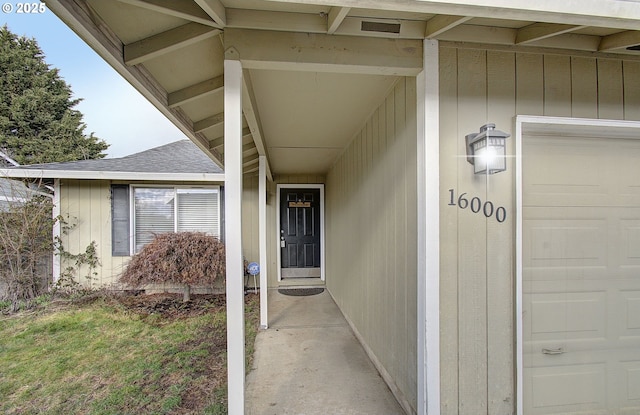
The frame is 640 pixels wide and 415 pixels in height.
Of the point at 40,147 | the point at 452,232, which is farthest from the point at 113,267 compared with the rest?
the point at 40,147

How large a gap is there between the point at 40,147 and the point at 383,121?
18.8m

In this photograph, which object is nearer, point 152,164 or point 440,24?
point 440,24

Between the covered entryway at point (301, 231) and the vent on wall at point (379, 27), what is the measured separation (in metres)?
4.75

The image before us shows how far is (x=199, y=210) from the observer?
569 centimetres

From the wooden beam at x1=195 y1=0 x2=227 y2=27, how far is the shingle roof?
175 inches

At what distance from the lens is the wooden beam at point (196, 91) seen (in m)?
2.13

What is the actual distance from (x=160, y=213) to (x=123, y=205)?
0.66m

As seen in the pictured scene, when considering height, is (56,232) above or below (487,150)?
below

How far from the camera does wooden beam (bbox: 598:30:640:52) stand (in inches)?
62.9

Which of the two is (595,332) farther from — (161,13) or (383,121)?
(161,13)

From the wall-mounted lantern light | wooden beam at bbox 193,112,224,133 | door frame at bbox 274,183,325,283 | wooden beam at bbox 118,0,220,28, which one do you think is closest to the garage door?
the wall-mounted lantern light

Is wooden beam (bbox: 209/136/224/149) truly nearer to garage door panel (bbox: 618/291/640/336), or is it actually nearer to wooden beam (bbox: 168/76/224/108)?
wooden beam (bbox: 168/76/224/108)

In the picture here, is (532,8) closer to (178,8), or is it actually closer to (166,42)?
(178,8)

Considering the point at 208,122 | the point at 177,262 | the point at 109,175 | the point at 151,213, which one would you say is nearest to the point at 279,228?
the point at 177,262
